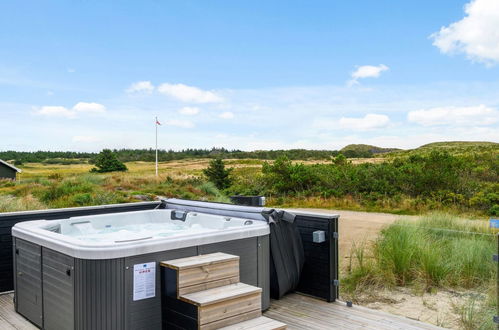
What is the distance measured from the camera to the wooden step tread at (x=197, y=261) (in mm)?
2814

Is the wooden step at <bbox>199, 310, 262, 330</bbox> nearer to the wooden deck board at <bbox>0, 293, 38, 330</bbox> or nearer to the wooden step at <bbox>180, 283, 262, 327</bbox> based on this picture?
the wooden step at <bbox>180, 283, 262, 327</bbox>

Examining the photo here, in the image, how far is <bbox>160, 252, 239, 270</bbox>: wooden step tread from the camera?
9.23 ft

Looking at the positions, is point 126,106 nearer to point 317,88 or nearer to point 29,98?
point 29,98

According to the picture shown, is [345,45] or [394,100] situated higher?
[345,45]

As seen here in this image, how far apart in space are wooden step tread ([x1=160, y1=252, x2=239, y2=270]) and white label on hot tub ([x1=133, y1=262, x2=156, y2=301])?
0.09 m

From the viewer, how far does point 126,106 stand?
1416 centimetres

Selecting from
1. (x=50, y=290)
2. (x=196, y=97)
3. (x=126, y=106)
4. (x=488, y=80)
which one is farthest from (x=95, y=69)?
(x=488, y=80)

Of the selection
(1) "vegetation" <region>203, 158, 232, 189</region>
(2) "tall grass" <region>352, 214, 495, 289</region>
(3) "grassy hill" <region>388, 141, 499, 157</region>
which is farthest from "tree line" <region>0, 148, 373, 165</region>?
(2) "tall grass" <region>352, 214, 495, 289</region>

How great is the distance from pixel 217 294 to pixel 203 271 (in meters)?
0.19

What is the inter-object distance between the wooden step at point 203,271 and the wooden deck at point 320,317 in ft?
2.32

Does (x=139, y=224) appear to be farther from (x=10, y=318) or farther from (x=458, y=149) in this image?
(x=458, y=149)

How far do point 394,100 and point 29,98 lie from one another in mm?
12495

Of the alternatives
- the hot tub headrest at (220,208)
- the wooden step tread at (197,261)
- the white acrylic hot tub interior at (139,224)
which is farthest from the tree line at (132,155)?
the wooden step tread at (197,261)

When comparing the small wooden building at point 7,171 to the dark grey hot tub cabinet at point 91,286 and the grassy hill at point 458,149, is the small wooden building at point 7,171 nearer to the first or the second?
the grassy hill at point 458,149
